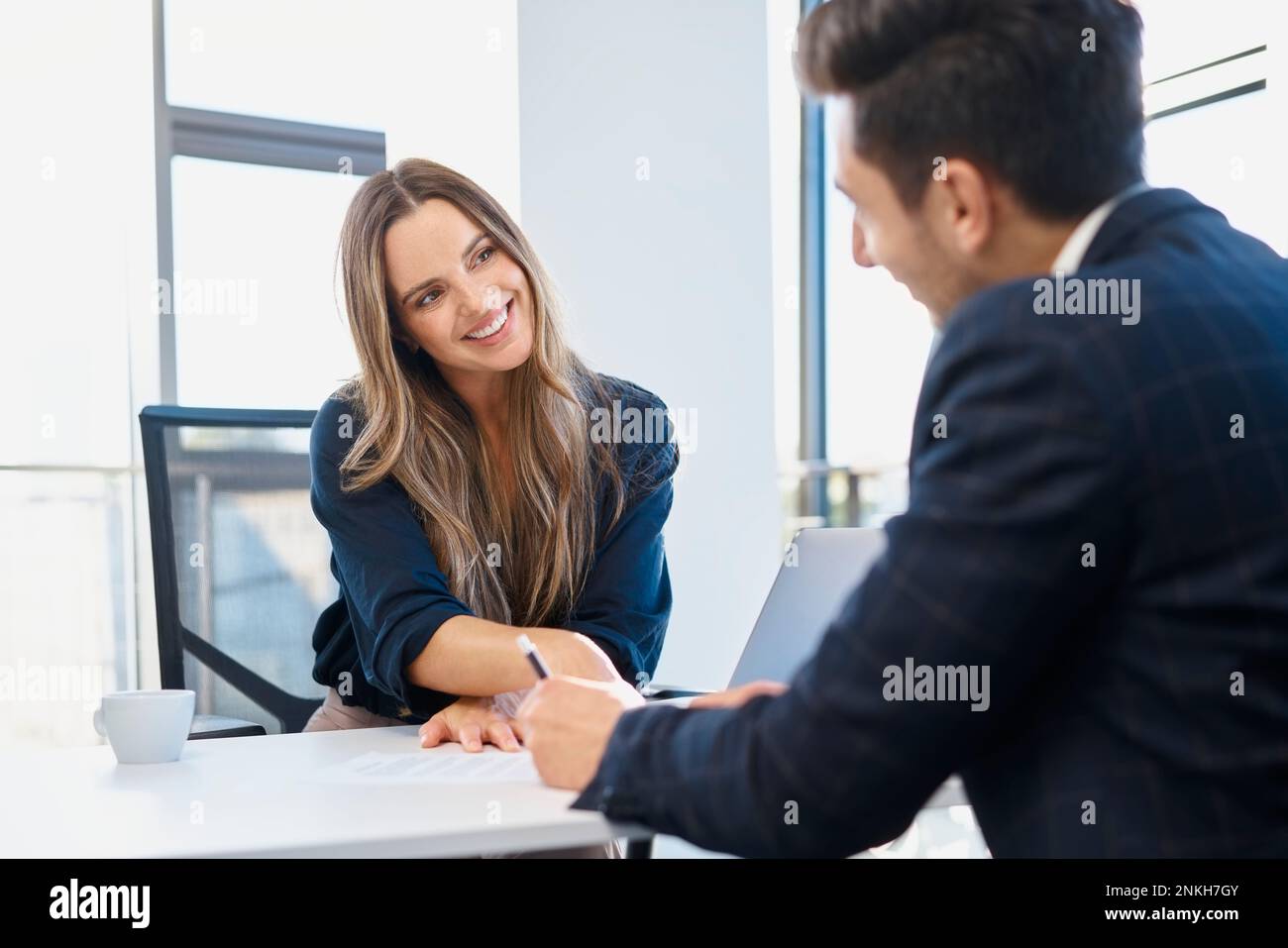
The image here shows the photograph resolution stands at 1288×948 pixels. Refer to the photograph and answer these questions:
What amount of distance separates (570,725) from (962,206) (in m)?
0.53

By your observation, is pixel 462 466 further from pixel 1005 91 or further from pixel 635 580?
pixel 1005 91

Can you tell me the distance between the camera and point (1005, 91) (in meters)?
0.83

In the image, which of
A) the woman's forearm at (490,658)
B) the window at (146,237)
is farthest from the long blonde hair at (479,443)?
the window at (146,237)

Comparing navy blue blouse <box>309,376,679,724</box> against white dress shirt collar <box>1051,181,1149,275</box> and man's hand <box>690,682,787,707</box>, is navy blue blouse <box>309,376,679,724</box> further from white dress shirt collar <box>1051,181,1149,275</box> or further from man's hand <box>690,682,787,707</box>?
white dress shirt collar <box>1051,181,1149,275</box>

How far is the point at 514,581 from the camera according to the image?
1736 millimetres

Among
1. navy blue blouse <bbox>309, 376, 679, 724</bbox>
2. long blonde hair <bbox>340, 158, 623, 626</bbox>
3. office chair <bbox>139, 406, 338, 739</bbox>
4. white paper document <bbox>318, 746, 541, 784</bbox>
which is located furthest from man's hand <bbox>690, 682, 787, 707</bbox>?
office chair <bbox>139, 406, 338, 739</bbox>

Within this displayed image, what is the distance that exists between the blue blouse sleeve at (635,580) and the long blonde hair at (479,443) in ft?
0.09

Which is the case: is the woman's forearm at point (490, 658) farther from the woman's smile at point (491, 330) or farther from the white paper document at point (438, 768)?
the woman's smile at point (491, 330)

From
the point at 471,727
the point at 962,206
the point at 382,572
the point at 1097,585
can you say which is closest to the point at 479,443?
the point at 382,572

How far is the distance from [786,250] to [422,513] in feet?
11.2

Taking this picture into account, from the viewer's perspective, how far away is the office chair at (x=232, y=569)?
6.60ft

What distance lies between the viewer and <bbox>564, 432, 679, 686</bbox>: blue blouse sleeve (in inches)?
64.7

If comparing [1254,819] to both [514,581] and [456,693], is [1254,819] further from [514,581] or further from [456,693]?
[514,581]
